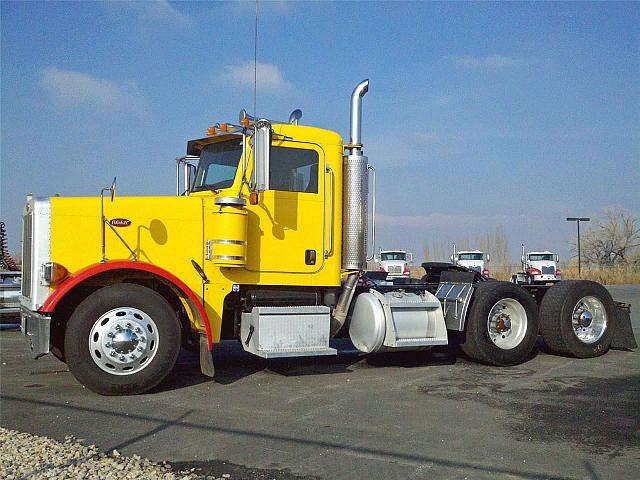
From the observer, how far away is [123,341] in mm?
6930

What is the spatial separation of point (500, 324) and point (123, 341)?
17.5 ft

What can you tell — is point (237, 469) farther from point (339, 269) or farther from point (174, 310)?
point (339, 269)

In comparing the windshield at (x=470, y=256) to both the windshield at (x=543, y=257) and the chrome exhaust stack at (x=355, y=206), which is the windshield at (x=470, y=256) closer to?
the windshield at (x=543, y=257)

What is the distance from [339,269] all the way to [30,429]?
13.9 ft

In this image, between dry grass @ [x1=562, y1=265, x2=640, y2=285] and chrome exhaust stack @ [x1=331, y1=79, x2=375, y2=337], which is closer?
chrome exhaust stack @ [x1=331, y1=79, x2=375, y2=337]

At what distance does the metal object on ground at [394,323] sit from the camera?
8.51 meters

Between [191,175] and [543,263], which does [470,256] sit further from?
[191,175]

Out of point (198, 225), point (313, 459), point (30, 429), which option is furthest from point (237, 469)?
point (198, 225)

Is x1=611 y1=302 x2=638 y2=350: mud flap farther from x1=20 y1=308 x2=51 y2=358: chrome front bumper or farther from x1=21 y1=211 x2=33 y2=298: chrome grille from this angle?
x1=21 y1=211 x2=33 y2=298: chrome grille

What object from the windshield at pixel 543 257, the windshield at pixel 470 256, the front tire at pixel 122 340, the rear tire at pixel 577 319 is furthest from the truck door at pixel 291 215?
the windshield at pixel 543 257

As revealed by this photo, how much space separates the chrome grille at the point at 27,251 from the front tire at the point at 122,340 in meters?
0.93

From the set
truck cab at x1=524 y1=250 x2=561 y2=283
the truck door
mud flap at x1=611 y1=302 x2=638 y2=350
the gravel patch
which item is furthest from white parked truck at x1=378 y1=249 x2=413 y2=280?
the gravel patch

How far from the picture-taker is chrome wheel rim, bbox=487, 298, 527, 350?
939 centimetres

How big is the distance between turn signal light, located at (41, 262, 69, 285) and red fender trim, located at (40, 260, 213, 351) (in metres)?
0.08
